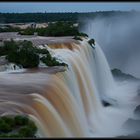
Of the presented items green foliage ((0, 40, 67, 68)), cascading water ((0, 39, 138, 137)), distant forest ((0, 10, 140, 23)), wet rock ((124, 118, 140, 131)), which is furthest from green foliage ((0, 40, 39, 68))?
distant forest ((0, 10, 140, 23))

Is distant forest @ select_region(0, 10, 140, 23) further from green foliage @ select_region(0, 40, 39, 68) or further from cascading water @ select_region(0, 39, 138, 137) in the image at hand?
green foliage @ select_region(0, 40, 39, 68)

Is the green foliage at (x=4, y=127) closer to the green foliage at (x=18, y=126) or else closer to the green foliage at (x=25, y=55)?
the green foliage at (x=18, y=126)

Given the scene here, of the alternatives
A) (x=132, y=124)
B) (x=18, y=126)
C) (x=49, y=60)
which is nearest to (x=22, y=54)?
(x=49, y=60)

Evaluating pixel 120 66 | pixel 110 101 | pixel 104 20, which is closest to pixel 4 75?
pixel 110 101

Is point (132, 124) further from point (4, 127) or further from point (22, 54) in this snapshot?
point (4, 127)

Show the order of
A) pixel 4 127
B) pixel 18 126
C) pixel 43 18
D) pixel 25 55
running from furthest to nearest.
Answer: pixel 43 18 → pixel 25 55 → pixel 18 126 → pixel 4 127

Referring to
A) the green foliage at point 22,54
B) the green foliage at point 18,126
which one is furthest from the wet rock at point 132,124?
the green foliage at point 18,126
